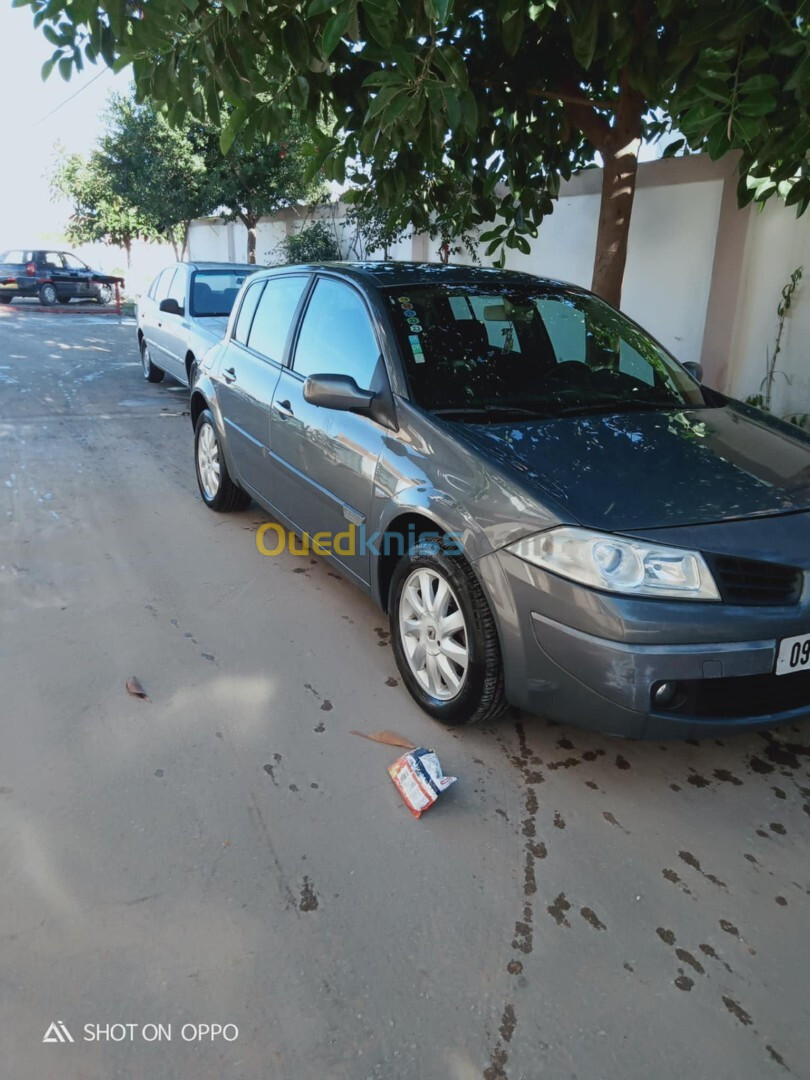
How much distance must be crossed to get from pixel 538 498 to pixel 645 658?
0.62 metres

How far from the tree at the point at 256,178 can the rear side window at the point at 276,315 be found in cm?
1108

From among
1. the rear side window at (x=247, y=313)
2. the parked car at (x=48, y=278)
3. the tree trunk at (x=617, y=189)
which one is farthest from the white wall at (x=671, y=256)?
the parked car at (x=48, y=278)

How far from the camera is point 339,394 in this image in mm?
3451

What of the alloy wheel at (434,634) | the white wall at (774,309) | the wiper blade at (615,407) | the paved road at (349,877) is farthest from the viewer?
the white wall at (774,309)

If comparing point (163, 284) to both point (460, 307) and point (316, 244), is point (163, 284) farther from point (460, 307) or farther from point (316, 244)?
point (460, 307)

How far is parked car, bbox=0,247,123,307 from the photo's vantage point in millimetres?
22375

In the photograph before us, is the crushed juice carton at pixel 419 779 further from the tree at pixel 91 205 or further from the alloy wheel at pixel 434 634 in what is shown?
the tree at pixel 91 205

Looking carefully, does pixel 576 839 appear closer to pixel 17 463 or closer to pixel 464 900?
pixel 464 900

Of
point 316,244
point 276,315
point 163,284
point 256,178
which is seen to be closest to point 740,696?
point 276,315

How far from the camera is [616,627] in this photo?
255cm

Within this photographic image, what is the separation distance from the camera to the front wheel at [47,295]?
22.7 metres

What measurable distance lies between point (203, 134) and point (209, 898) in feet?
51.7

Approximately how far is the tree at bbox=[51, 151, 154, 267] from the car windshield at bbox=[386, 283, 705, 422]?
21.5 metres

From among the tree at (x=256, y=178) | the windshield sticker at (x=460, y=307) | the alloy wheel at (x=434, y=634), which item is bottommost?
the alloy wheel at (x=434, y=634)
